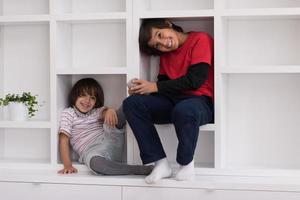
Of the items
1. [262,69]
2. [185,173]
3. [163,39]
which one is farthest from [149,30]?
[185,173]

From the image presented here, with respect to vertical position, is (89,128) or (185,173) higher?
(89,128)

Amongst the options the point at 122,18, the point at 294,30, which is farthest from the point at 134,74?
the point at 294,30

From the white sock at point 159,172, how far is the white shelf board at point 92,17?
66 centimetres

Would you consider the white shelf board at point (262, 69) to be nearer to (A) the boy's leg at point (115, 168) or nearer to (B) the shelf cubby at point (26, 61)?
(A) the boy's leg at point (115, 168)

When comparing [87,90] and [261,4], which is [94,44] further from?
[261,4]

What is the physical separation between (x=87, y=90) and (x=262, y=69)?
79cm

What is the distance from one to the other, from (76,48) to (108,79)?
0.22m

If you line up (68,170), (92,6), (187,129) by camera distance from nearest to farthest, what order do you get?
(187,129)
(68,170)
(92,6)

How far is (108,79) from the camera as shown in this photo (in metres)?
2.62

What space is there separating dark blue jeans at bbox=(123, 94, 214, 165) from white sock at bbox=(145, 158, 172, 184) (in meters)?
0.03

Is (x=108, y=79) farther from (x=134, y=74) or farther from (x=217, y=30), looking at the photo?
(x=217, y=30)

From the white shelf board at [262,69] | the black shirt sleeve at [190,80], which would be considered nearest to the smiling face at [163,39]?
the black shirt sleeve at [190,80]

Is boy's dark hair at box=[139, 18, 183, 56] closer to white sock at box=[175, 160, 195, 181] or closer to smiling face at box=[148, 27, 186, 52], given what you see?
smiling face at box=[148, 27, 186, 52]

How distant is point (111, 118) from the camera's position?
241 centimetres
